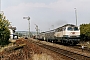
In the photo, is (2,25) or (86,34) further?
(86,34)

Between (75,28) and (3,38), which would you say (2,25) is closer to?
(3,38)

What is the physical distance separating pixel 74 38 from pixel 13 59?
1714cm

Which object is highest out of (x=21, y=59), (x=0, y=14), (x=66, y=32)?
(x=0, y=14)

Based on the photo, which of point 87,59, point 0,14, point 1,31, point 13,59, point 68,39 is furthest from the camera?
point 0,14

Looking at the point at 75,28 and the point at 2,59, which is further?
the point at 75,28

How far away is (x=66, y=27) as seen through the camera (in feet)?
106

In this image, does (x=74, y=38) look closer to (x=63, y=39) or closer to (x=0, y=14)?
(x=63, y=39)

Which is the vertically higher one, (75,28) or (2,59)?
(75,28)

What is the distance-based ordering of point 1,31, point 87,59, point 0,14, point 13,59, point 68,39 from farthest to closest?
point 0,14, point 1,31, point 68,39, point 13,59, point 87,59

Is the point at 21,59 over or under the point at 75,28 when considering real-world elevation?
under

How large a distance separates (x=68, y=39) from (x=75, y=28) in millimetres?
2515

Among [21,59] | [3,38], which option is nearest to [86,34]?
[3,38]

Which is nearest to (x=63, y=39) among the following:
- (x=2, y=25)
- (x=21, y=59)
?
(x=21, y=59)

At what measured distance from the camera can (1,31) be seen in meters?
46.6
